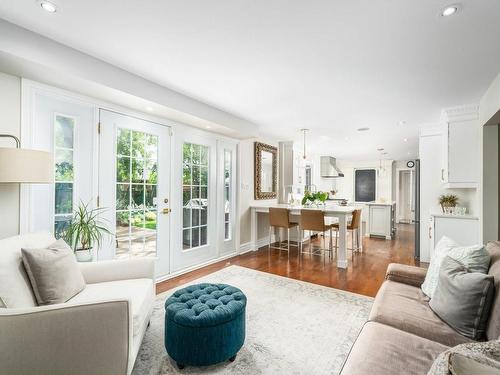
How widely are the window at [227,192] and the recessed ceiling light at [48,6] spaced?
10.1 feet

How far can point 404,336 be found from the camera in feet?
4.57

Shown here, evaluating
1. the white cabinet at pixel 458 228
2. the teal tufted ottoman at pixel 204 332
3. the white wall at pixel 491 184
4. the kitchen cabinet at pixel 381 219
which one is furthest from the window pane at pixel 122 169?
the kitchen cabinet at pixel 381 219

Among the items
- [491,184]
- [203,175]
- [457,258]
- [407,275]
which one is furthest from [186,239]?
[491,184]

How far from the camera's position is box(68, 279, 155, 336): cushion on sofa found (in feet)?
5.63

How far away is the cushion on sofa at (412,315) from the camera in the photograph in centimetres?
142

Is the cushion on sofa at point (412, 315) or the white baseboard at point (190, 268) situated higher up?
the cushion on sofa at point (412, 315)

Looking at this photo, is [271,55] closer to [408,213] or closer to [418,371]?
[418,371]

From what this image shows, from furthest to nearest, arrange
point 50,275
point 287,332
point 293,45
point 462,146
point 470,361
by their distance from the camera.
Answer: point 462,146, point 287,332, point 293,45, point 50,275, point 470,361

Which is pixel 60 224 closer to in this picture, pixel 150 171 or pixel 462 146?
pixel 150 171

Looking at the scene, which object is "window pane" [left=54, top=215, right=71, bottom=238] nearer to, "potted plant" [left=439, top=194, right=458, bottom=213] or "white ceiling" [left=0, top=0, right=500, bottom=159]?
"white ceiling" [left=0, top=0, right=500, bottom=159]

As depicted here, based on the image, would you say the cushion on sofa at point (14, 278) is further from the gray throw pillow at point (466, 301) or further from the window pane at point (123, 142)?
the gray throw pillow at point (466, 301)

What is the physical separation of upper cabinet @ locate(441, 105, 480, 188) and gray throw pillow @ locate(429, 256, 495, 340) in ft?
8.84

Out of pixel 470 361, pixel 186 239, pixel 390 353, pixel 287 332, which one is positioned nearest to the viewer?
pixel 470 361

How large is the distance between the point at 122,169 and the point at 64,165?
1.97ft
